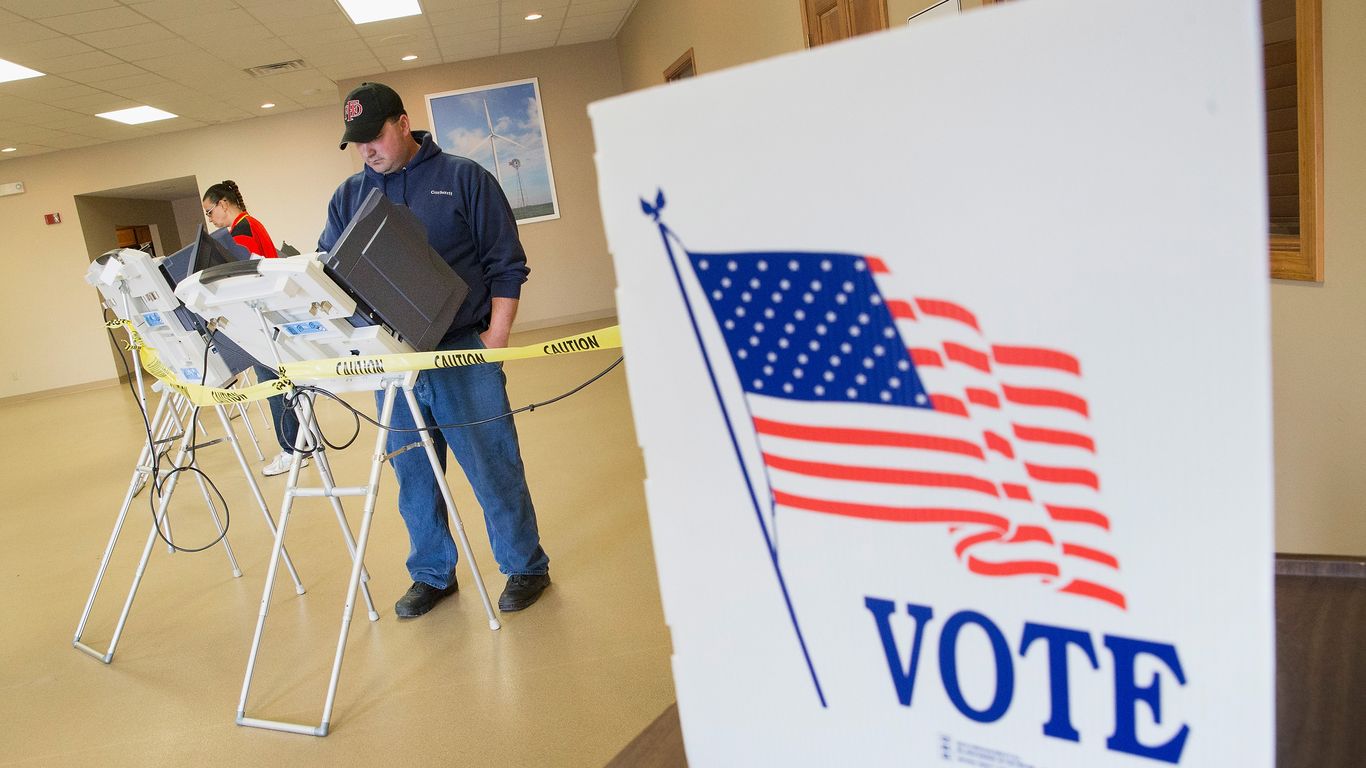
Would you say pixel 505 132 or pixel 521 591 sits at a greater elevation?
pixel 505 132

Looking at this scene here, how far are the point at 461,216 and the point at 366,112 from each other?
36 cm

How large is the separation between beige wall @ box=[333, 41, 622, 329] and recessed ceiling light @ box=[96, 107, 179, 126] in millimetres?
1914

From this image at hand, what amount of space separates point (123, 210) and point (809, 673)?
1484cm

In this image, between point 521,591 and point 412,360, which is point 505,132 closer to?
point 521,591

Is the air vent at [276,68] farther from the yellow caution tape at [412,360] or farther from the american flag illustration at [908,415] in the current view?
the american flag illustration at [908,415]

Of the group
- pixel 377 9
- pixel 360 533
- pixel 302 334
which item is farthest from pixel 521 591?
pixel 377 9

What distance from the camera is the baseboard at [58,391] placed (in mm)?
10688

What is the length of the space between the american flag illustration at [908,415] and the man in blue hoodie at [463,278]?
211 centimetres

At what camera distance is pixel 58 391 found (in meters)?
10.9

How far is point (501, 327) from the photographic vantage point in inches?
96.9

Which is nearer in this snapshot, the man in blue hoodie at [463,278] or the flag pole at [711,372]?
the flag pole at [711,372]

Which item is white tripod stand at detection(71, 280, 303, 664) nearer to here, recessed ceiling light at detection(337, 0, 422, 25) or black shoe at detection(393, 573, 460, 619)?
black shoe at detection(393, 573, 460, 619)

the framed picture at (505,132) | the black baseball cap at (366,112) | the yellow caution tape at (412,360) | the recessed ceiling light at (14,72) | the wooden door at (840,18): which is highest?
the recessed ceiling light at (14,72)

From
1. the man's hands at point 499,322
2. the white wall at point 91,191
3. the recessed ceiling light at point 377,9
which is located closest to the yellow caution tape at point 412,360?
the man's hands at point 499,322
